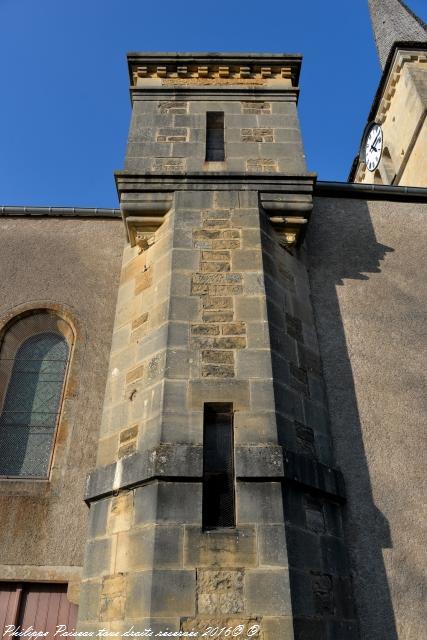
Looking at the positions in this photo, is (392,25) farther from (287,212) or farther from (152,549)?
(152,549)

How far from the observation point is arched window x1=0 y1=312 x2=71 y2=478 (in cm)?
502

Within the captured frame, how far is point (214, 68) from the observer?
6.74 meters

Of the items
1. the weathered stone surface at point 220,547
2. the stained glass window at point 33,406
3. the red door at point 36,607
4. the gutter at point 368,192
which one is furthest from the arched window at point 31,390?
the gutter at point 368,192

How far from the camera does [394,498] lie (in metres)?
4.26

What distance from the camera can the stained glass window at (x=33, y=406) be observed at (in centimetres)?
499

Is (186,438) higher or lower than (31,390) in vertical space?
lower

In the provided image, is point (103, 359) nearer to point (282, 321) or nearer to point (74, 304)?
point (74, 304)

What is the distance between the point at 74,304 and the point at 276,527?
3.34 metres

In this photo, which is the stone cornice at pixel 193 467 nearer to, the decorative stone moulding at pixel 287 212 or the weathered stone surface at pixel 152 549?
the weathered stone surface at pixel 152 549

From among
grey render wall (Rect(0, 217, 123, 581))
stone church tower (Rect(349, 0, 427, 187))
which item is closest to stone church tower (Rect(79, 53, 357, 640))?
grey render wall (Rect(0, 217, 123, 581))

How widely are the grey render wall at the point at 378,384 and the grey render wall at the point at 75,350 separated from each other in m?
2.20

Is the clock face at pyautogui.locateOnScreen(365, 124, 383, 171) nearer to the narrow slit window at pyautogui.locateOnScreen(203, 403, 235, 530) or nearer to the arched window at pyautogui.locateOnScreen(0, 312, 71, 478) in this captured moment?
the arched window at pyautogui.locateOnScreen(0, 312, 71, 478)

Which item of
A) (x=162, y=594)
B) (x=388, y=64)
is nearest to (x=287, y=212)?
(x=162, y=594)

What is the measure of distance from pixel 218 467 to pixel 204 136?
391cm
